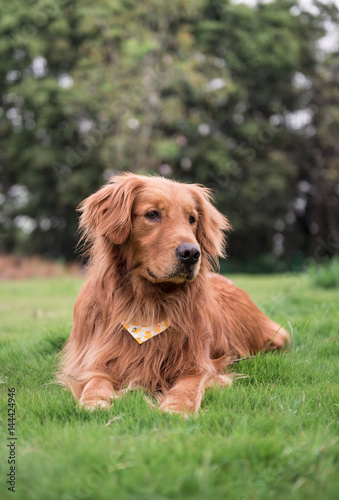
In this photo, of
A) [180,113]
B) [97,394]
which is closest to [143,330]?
[97,394]

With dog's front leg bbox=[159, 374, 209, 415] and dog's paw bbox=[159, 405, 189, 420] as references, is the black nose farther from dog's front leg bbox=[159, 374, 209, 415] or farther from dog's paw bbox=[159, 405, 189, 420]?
dog's paw bbox=[159, 405, 189, 420]

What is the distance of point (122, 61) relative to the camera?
16.3 metres

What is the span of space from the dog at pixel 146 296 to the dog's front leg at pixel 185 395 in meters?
0.01

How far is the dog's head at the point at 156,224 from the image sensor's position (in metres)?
2.79

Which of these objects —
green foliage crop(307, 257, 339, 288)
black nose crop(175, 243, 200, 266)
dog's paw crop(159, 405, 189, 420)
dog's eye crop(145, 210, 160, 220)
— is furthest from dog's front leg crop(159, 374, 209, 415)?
green foliage crop(307, 257, 339, 288)

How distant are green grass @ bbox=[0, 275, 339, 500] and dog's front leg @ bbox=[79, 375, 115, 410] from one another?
0.23ft

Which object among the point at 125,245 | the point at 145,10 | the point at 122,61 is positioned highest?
the point at 145,10

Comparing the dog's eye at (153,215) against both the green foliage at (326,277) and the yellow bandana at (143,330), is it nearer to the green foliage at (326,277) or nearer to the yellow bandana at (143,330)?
the yellow bandana at (143,330)

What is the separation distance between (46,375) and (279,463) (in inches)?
75.3

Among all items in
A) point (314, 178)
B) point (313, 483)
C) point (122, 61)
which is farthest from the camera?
point (314, 178)

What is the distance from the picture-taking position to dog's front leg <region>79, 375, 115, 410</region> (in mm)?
2477

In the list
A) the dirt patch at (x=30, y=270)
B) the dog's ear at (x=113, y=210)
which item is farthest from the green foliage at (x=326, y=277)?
the dirt patch at (x=30, y=270)

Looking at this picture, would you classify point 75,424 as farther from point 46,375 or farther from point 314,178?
point 314,178

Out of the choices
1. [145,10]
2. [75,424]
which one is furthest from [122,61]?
[75,424]
